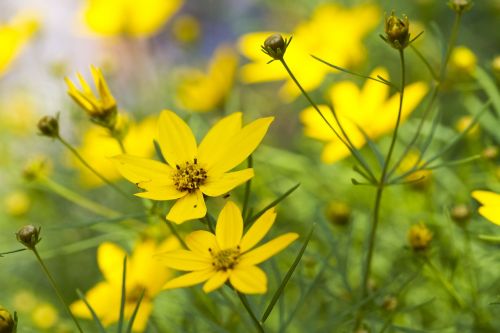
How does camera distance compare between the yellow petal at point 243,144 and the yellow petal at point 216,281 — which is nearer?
the yellow petal at point 216,281

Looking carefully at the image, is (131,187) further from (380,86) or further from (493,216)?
(493,216)

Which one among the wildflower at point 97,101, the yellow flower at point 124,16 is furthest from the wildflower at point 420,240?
the yellow flower at point 124,16

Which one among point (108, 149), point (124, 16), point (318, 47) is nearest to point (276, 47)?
point (318, 47)

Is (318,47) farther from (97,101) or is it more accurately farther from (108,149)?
(97,101)

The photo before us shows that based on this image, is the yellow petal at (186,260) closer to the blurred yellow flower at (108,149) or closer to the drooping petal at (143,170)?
the drooping petal at (143,170)

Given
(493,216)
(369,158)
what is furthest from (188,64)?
(493,216)
